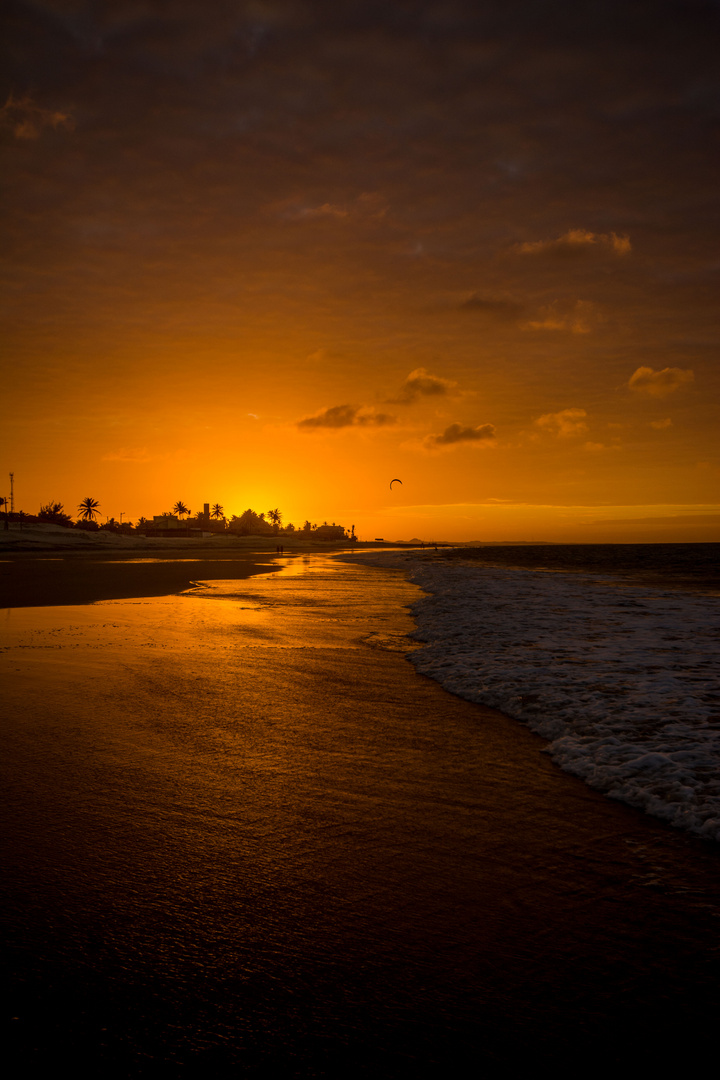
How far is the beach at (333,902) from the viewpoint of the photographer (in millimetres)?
2621

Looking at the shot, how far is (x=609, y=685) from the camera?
9078 mm

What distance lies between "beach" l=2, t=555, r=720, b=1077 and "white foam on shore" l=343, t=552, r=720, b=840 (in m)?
0.45

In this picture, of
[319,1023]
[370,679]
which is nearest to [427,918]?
[319,1023]

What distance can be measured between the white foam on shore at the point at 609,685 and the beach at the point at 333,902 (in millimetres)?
446

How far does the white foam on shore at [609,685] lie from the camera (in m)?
5.74

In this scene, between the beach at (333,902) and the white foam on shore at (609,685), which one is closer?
the beach at (333,902)

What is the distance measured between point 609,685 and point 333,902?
662 cm

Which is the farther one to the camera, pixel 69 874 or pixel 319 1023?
pixel 69 874

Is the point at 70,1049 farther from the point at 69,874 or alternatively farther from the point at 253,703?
the point at 253,703

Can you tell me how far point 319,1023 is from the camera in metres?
2.68

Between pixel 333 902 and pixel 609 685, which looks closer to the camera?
pixel 333 902

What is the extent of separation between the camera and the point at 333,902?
11.9 ft

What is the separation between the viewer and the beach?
2621 millimetres

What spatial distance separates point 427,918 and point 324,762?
2600mm
